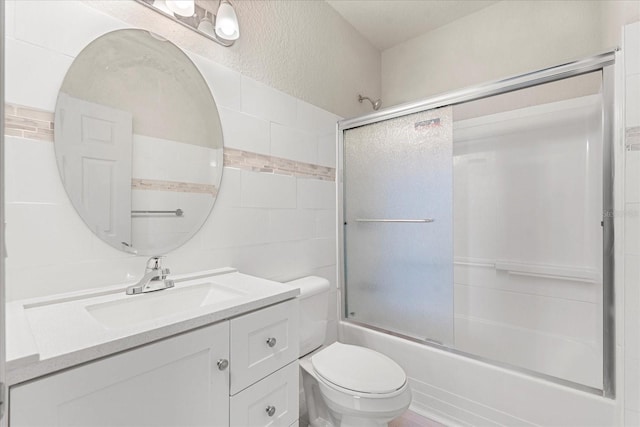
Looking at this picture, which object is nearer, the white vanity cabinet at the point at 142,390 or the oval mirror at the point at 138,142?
the white vanity cabinet at the point at 142,390

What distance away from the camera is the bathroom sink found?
3.18ft

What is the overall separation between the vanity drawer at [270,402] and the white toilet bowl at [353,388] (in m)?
Answer: 0.21

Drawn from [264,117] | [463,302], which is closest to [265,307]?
[264,117]

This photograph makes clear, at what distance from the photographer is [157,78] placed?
122 cm

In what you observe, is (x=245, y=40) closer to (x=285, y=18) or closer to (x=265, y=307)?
(x=285, y=18)

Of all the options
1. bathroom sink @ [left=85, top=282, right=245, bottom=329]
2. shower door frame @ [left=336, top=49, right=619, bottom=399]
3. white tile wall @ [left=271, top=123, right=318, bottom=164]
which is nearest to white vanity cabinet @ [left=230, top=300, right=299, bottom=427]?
bathroom sink @ [left=85, top=282, right=245, bottom=329]

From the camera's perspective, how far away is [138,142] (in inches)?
45.9

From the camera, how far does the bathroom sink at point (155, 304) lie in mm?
968

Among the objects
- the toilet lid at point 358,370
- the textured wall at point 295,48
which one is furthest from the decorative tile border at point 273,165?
the toilet lid at point 358,370

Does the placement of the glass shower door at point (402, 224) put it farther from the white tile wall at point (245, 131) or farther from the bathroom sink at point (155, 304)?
the bathroom sink at point (155, 304)

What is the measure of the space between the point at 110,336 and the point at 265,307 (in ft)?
1.48

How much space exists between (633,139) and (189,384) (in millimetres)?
1747

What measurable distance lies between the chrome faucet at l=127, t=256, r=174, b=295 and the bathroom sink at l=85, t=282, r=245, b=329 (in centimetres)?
2

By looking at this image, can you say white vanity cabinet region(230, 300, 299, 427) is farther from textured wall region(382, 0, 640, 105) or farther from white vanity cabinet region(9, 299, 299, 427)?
textured wall region(382, 0, 640, 105)
